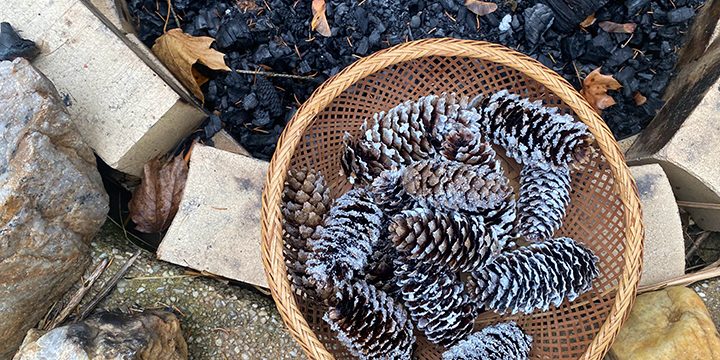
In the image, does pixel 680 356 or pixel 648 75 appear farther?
pixel 648 75

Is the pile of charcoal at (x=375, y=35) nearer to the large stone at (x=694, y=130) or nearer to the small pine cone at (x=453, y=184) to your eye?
the large stone at (x=694, y=130)

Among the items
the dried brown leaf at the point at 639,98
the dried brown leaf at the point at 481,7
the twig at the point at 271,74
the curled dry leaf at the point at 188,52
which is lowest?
the dried brown leaf at the point at 639,98

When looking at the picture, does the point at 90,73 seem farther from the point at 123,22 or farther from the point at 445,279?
the point at 445,279

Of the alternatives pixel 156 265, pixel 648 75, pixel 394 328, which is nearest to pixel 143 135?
pixel 156 265

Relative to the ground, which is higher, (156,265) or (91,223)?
(91,223)

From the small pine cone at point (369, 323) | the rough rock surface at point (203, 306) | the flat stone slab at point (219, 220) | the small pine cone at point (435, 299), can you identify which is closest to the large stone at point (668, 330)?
the small pine cone at point (435, 299)

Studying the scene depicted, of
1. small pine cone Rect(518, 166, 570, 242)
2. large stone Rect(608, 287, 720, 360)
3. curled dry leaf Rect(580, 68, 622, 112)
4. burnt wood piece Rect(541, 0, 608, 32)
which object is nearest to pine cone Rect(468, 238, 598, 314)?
small pine cone Rect(518, 166, 570, 242)
